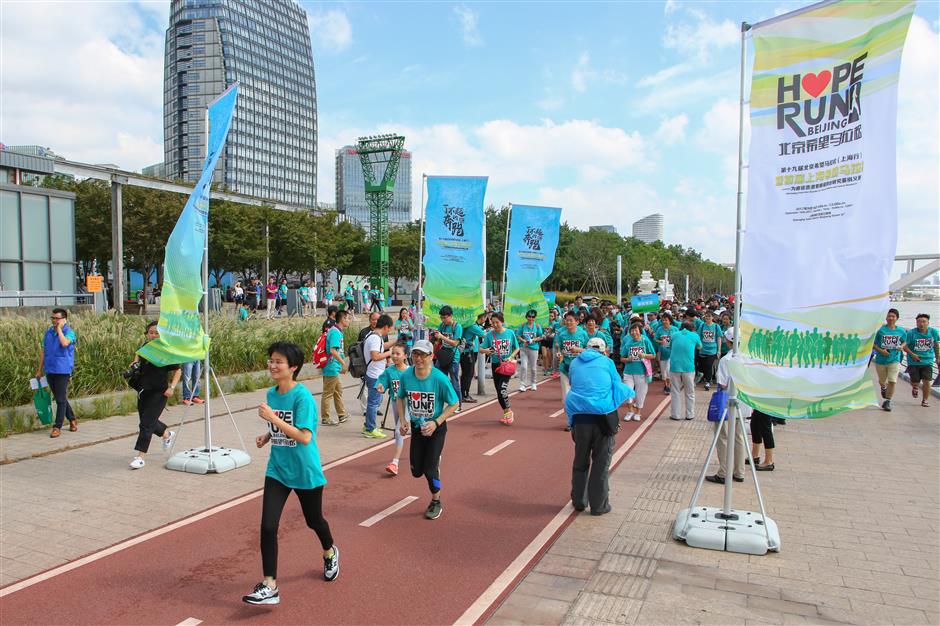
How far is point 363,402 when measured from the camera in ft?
38.9

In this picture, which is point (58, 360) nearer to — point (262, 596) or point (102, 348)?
point (102, 348)

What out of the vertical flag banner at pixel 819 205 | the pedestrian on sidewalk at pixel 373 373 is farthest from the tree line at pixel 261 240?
the vertical flag banner at pixel 819 205

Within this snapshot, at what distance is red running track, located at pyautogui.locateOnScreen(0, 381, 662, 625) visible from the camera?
15.4 feet

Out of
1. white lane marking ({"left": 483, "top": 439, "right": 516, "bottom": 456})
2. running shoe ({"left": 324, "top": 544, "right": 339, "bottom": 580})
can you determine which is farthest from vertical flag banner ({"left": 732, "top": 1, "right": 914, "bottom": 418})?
white lane marking ({"left": 483, "top": 439, "right": 516, "bottom": 456})

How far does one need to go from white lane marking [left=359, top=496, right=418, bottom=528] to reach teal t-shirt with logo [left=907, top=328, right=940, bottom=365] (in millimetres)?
11180

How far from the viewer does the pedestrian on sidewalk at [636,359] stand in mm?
11547

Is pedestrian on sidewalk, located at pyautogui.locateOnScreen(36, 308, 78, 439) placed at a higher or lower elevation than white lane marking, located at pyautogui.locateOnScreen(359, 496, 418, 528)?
higher

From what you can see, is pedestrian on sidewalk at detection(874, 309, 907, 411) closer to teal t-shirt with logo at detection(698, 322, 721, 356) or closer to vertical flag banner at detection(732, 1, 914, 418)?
teal t-shirt with logo at detection(698, 322, 721, 356)

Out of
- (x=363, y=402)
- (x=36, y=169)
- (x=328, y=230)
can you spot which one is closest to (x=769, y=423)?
(x=363, y=402)

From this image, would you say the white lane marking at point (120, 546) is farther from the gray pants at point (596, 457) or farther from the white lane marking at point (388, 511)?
the gray pants at point (596, 457)

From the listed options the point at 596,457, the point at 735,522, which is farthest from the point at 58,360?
the point at 735,522

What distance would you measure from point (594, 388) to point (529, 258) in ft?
31.4

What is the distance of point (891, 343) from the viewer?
13109 millimetres

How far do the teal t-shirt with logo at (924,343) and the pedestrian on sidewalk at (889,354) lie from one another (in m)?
0.15
